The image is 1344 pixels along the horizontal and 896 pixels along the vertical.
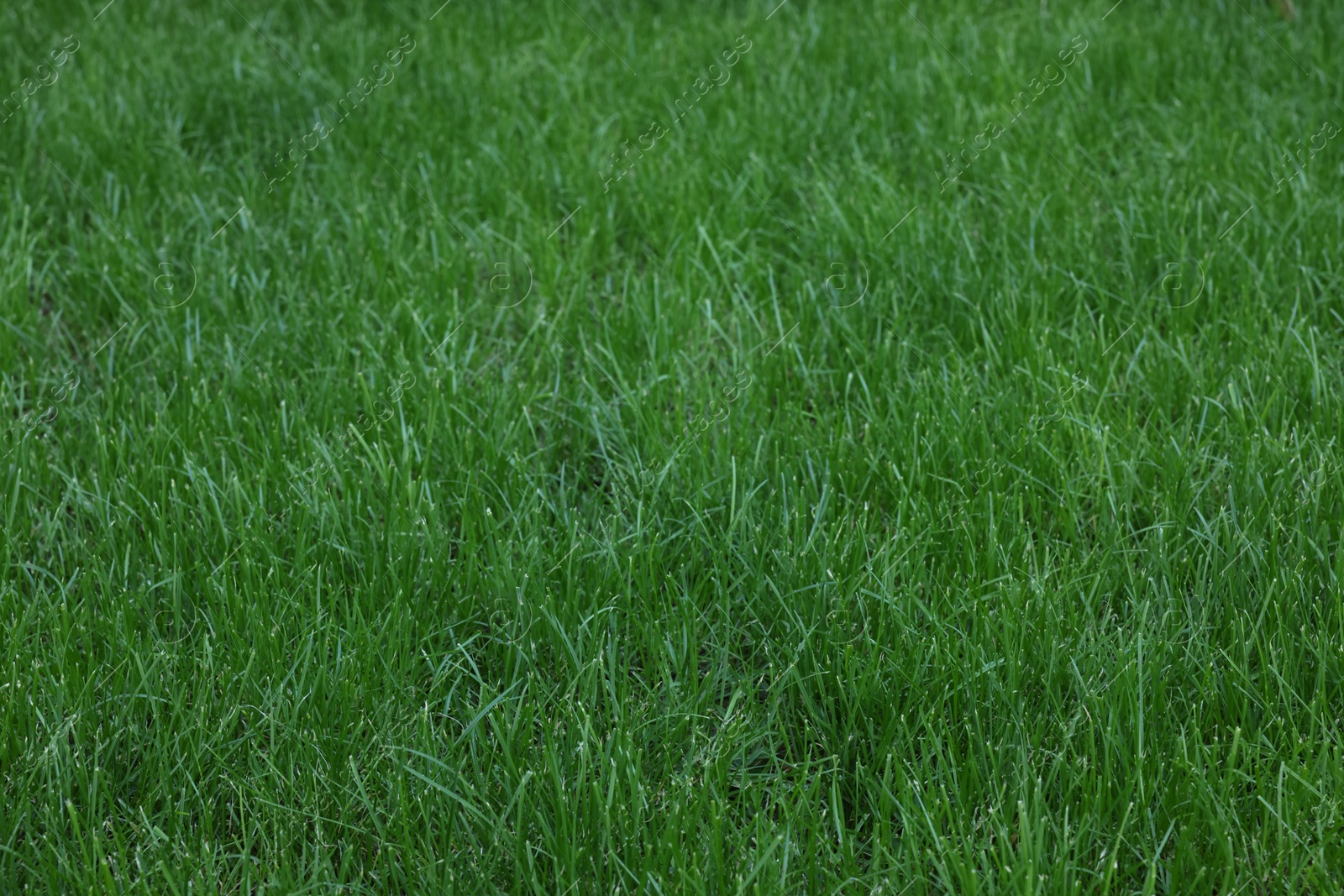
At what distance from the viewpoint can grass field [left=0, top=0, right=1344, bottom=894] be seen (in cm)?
191

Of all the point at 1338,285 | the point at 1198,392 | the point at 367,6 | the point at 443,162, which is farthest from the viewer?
the point at 367,6

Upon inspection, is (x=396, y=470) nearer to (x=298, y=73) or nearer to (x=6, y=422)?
(x=6, y=422)

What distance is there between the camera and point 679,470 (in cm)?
259

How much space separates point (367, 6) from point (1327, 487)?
4.08 meters

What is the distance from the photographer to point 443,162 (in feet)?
12.6

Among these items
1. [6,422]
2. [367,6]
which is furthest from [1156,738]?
[367,6]

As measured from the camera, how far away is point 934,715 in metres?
2.04

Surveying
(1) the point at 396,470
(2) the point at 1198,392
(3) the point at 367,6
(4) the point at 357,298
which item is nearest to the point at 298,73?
(3) the point at 367,6

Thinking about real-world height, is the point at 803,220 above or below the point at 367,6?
below

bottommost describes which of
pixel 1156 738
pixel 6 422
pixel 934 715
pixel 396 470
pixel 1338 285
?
pixel 1338 285

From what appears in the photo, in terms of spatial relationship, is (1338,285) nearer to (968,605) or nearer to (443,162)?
(968,605)

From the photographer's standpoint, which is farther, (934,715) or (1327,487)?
(1327,487)

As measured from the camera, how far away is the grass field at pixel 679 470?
191 centimetres

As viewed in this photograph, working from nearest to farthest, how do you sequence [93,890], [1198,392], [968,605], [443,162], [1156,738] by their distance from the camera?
[93,890]
[1156,738]
[968,605]
[1198,392]
[443,162]
